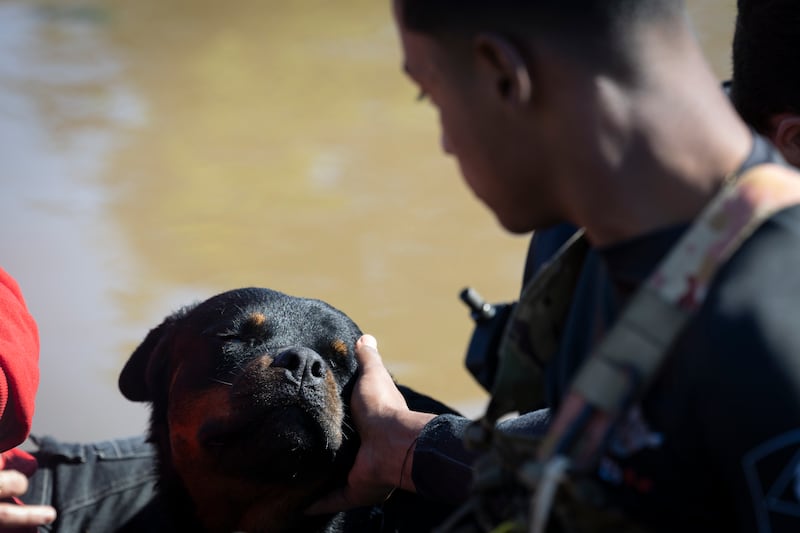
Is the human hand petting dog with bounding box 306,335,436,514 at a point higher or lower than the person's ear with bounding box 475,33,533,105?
lower

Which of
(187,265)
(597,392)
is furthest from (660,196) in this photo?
(187,265)

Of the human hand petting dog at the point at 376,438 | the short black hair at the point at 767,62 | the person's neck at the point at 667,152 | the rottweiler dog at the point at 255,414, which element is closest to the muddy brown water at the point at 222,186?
the rottweiler dog at the point at 255,414

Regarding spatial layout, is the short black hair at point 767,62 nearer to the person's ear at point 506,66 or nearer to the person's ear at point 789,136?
the person's ear at point 789,136

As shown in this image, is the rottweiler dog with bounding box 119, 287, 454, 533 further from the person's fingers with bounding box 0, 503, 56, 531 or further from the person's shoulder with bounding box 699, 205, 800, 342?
the person's shoulder with bounding box 699, 205, 800, 342

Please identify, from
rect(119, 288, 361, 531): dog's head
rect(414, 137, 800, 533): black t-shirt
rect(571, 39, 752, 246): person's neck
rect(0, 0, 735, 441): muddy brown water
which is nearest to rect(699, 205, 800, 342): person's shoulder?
rect(414, 137, 800, 533): black t-shirt

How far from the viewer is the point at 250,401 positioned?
2988 mm

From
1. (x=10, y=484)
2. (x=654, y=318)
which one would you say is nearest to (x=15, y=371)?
(x=10, y=484)

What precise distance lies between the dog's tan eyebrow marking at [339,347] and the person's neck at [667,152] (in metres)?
1.91

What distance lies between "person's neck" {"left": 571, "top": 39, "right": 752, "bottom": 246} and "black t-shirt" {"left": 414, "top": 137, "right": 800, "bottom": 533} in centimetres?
3

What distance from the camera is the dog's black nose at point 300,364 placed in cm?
303

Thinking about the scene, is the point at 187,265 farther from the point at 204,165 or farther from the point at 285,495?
the point at 285,495

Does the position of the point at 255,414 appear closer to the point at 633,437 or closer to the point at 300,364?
the point at 300,364

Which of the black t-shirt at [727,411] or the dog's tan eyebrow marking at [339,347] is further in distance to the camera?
the dog's tan eyebrow marking at [339,347]

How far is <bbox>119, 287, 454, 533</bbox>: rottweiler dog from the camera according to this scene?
301 centimetres
